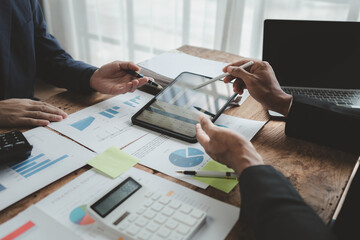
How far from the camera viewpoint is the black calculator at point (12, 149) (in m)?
0.70

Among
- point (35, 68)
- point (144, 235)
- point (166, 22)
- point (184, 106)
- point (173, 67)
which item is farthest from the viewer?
point (166, 22)

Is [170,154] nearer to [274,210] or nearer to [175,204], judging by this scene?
[175,204]

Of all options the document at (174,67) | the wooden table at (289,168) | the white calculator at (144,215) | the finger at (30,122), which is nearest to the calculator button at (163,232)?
the white calculator at (144,215)

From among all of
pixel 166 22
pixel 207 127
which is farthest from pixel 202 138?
pixel 166 22

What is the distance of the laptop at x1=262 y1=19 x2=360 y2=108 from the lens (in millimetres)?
1119

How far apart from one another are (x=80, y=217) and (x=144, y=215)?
12 cm

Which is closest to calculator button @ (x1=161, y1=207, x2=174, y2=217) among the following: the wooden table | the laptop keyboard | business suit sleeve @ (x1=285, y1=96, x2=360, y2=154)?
the wooden table

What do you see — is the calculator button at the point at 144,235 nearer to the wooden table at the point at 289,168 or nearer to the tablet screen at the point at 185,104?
the wooden table at the point at 289,168

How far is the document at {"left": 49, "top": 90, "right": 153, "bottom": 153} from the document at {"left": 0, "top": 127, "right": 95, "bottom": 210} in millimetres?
35

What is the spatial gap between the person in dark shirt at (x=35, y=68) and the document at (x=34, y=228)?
→ 38cm

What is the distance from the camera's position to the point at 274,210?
1.77ft

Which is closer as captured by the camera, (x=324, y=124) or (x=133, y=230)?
(x=133, y=230)

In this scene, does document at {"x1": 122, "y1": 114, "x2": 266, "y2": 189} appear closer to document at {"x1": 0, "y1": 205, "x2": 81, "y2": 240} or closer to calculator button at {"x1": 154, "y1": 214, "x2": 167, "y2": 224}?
calculator button at {"x1": 154, "y1": 214, "x2": 167, "y2": 224}

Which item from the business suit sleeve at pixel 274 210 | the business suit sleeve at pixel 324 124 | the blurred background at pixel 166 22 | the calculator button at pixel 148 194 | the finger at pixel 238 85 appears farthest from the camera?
the blurred background at pixel 166 22
